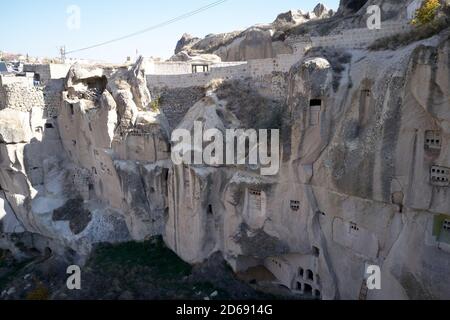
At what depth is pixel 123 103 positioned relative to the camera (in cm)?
1905

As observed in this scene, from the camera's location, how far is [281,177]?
567 inches

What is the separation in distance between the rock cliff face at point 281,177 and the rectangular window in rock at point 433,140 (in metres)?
0.04

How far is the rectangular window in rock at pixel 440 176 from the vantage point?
34.2ft

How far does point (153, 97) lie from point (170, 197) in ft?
18.5

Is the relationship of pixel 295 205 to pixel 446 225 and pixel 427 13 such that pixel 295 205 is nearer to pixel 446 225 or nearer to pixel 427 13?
pixel 446 225

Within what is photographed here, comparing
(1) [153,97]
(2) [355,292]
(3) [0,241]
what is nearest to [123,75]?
(1) [153,97]

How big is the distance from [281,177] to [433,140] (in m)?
5.35

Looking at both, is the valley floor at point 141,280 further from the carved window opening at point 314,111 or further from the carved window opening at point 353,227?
the carved window opening at point 314,111

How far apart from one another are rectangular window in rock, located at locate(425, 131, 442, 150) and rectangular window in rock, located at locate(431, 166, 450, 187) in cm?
57

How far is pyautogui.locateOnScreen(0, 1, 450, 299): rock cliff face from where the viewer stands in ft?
35.4
